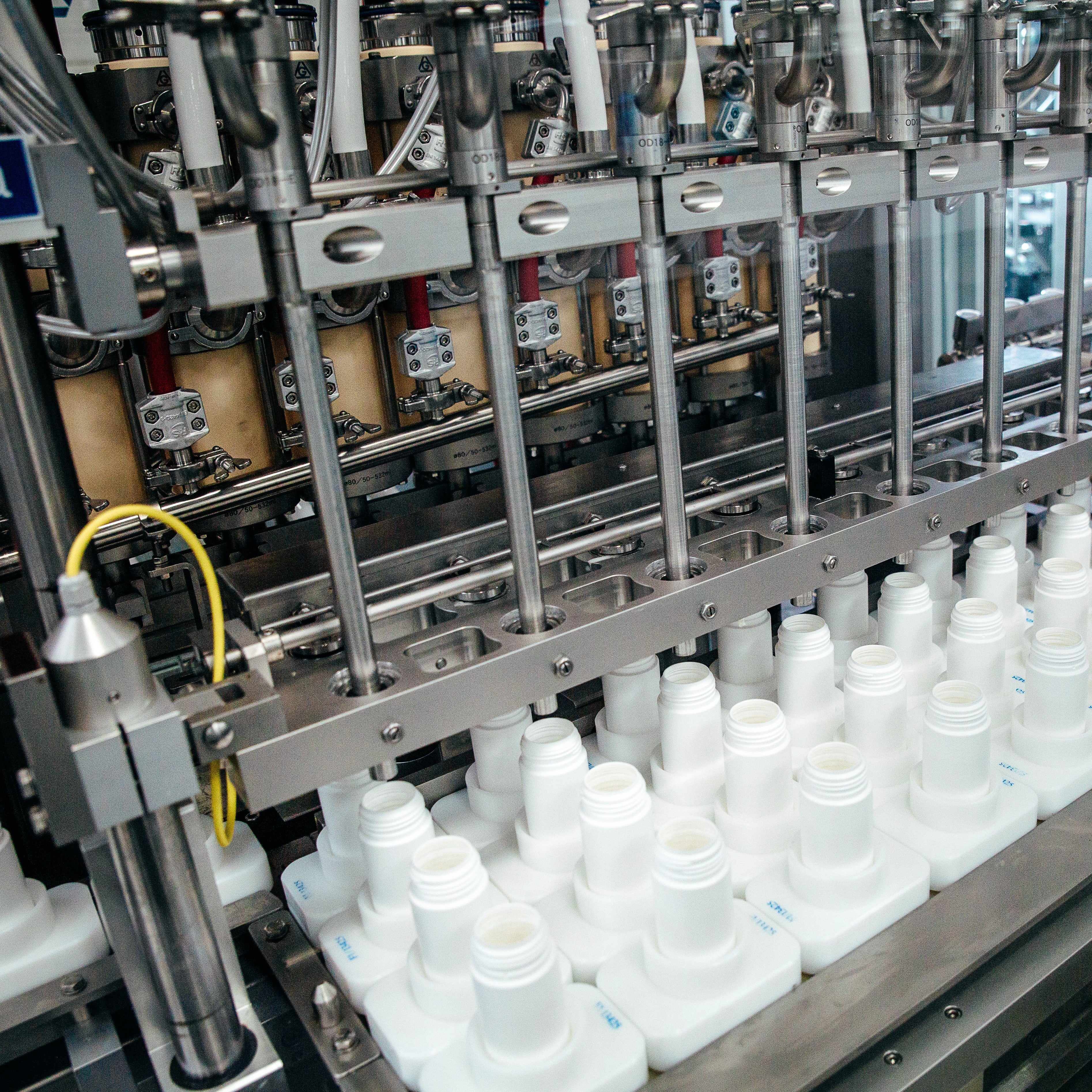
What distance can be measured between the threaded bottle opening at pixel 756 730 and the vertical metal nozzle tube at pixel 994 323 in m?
0.61

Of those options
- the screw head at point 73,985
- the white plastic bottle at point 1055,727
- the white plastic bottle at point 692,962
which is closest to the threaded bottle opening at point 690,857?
the white plastic bottle at point 692,962

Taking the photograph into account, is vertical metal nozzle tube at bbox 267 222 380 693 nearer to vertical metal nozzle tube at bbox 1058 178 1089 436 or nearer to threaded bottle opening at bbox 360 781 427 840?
threaded bottle opening at bbox 360 781 427 840

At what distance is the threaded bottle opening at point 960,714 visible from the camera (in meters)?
1.17

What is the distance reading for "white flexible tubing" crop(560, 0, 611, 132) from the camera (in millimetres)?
1183

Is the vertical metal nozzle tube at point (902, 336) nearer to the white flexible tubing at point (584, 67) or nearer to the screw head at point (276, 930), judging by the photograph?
the white flexible tubing at point (584, 67)

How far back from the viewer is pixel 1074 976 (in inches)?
45.1

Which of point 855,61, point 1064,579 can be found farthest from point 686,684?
point 855,61

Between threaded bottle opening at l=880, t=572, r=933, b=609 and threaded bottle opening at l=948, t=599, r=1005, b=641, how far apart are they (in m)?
0.04

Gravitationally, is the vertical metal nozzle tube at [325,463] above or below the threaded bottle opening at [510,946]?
above

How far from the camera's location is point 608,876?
1.10 meters

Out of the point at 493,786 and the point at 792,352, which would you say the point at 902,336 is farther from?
the point at 493,786

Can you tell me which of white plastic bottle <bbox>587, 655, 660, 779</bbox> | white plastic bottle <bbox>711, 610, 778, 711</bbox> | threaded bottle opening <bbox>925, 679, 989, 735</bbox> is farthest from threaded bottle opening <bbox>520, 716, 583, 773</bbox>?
threaded bottle opening <bbox>925, 679, 989, 735</bbox>

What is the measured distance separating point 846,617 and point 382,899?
75cm

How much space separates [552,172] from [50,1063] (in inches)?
41.4
